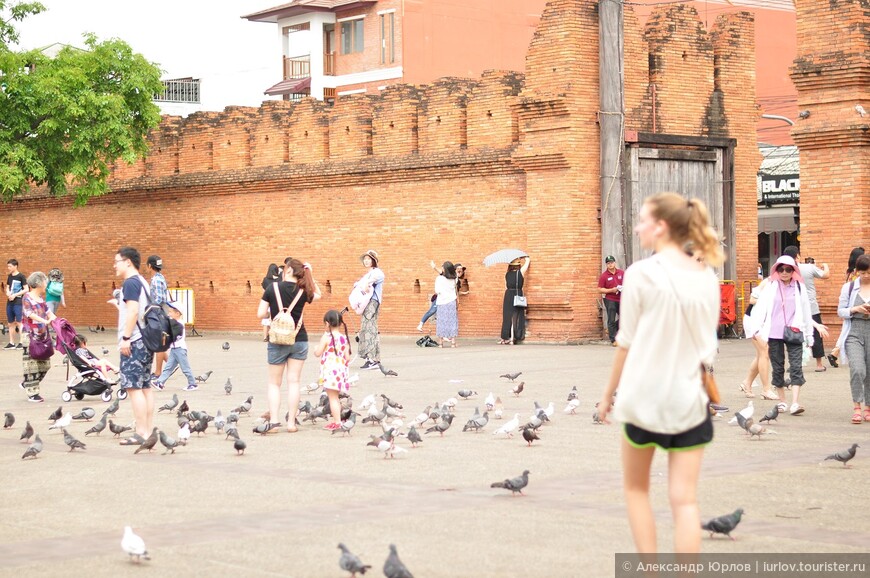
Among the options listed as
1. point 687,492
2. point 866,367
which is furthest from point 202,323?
point 687,492

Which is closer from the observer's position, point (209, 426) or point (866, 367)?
point (866, 367)

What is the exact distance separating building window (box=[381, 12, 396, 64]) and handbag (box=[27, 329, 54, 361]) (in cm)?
3638

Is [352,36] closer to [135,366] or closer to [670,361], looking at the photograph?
[135,366]

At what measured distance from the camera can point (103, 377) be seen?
16.6 m

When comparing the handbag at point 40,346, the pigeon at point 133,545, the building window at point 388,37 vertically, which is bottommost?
the pigeon at point 133,545

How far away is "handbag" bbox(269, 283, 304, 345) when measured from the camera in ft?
41.9

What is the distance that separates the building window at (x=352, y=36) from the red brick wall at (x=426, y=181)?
22050 mm

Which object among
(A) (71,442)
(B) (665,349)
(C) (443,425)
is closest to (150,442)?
(A) (71,442)

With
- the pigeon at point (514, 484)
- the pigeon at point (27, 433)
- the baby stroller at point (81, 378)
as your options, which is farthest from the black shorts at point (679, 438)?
the baby stroller at point (81, 378)

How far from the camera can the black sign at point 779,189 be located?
40094mm

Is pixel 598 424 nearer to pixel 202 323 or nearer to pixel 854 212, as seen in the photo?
pixel 854 212

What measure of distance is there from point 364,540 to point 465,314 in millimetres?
19535

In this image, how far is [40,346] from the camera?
54.1 ft

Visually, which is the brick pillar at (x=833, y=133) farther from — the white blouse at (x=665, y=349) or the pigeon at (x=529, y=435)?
the white blouse at (x=665, y=349)
